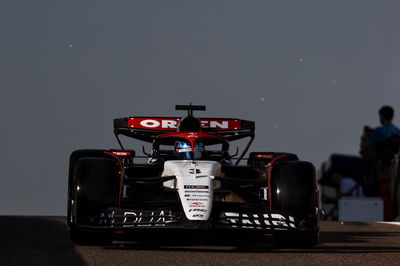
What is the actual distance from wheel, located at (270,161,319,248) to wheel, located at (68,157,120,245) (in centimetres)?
149

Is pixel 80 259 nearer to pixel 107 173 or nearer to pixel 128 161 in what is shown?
pixel 107 173

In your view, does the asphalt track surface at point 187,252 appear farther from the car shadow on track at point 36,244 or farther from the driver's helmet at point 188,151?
the driver's helmet at point 188,151

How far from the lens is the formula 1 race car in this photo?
31.7 feet

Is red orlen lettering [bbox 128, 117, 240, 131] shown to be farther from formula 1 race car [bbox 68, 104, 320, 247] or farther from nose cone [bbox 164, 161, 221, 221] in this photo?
nose cone [bbox 164, 161, 221, 221]

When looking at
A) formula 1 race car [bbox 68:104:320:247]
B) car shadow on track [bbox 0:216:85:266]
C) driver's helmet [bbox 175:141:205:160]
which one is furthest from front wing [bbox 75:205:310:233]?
driver's helmet [bbox 175:141:205:160]

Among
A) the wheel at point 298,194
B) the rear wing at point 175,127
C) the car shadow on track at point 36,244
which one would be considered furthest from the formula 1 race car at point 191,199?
the rear wing at point 175,127

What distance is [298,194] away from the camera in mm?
10031

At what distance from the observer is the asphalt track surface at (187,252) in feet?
28.0

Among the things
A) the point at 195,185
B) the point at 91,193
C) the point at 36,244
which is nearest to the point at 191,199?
the point at 195,185

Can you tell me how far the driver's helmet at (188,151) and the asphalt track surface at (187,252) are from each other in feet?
3.84

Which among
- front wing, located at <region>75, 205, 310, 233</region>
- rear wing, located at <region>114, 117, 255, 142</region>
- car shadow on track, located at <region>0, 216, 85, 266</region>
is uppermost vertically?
rear wing, located at <region>114, 117, 255, 142</region>

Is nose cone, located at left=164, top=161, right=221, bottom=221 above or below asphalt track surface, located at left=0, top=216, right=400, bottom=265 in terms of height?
above

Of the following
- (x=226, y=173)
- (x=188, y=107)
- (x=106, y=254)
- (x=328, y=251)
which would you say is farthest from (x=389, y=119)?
(x=106, y=254)

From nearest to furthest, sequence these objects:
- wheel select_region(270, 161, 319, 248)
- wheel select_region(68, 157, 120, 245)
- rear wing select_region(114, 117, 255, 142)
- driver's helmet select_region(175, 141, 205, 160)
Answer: wheel select_region(68, 157, 120, 245) → wheel select_region(270, 161, 319, 248) → driver's helmet select_region(175, 141, 205, 160) → rear wing select_region(114, 117, 255, 142)
